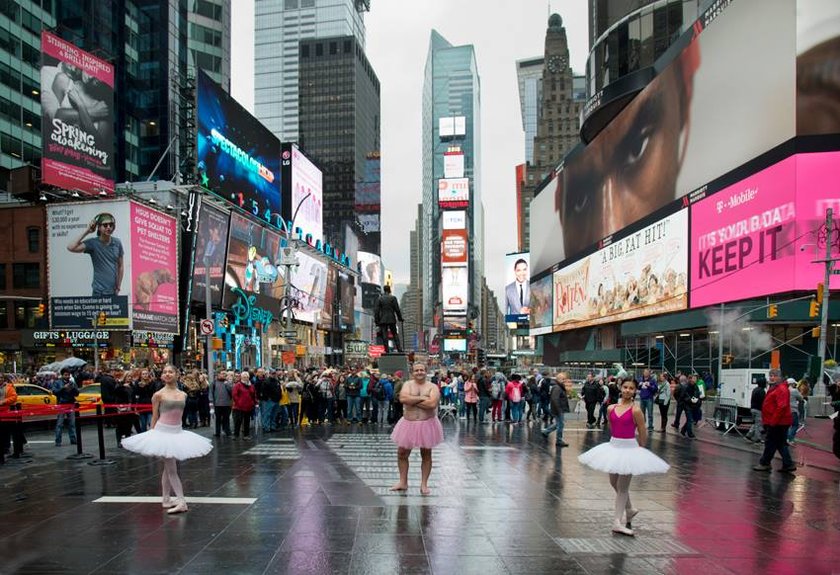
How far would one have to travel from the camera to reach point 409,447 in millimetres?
9477

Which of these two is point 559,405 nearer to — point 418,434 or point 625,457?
point 418,434

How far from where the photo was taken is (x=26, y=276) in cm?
4522

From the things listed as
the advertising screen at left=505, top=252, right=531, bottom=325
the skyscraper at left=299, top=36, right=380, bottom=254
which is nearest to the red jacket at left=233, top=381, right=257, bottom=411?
the advertising screen at left=505, top=252, right=531, bottom=325

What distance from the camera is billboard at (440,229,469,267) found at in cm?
13900

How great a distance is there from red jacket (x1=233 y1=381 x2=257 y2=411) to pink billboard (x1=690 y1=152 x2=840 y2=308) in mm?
23939

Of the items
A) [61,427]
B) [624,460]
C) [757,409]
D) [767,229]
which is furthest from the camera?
[767,229]

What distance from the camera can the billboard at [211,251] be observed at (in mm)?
46594

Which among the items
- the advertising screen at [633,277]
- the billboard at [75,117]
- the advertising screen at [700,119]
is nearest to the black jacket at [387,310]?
the advertising screen at [700,119]

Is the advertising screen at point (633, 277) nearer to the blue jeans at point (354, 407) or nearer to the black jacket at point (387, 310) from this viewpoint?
the black jacket at point (387, 310)

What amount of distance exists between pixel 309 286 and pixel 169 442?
2554 inches

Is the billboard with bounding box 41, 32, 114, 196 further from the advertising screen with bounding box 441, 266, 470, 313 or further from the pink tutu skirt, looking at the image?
the advertising screen with bounding box 441, 266, 470, 313

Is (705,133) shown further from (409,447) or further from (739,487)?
(409,447)

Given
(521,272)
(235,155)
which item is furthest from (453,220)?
(235,155)

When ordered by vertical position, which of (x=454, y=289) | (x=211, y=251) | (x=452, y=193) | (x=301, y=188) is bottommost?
(x=454, y=289)
